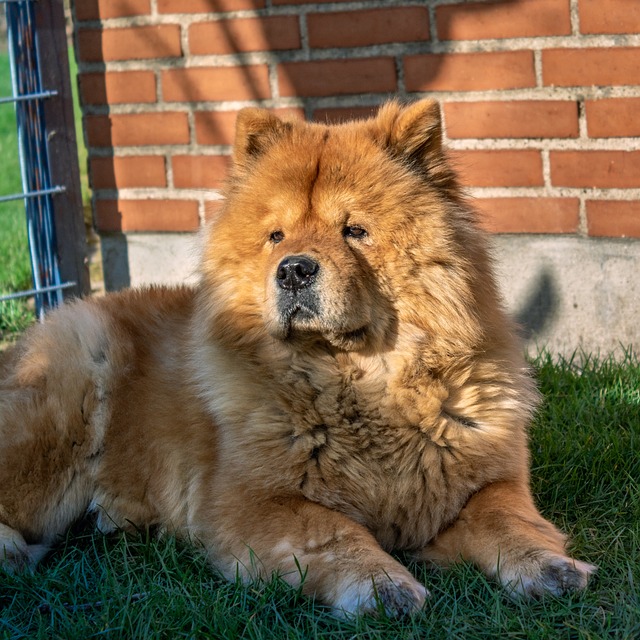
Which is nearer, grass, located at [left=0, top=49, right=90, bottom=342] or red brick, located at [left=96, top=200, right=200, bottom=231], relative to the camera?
red brick, located at [left=96, top=200, right=200, bottom=231]

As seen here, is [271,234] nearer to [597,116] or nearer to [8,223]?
[597,116]

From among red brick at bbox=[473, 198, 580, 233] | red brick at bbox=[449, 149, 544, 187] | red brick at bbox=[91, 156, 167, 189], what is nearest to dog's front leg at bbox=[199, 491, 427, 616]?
red brick at bbox=[473, 198, 580, 233]

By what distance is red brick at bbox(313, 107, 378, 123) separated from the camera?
4426mm

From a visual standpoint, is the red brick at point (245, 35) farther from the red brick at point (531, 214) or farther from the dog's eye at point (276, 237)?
the dog's eye at point (276, 237)

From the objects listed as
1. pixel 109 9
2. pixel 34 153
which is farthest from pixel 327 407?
pixel 109 9

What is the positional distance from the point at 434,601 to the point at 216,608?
22.5 inches

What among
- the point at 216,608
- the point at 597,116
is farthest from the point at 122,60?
the point at 216,608

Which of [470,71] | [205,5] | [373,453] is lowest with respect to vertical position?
[373,453]

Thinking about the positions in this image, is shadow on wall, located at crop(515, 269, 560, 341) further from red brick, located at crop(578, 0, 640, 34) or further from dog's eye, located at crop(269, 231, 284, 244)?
dog's eye, located at crop(269, 231, 284, 244)

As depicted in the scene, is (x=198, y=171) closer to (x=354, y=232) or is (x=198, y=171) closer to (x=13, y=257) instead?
(x=13, y=257)

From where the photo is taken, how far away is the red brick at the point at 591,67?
13.0 feet

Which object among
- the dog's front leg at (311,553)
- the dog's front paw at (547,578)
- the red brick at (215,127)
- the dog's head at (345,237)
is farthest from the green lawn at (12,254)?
the dog's front paw at (547,578)

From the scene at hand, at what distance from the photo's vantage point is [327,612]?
8.01 feet

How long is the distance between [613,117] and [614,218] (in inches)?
16.7
